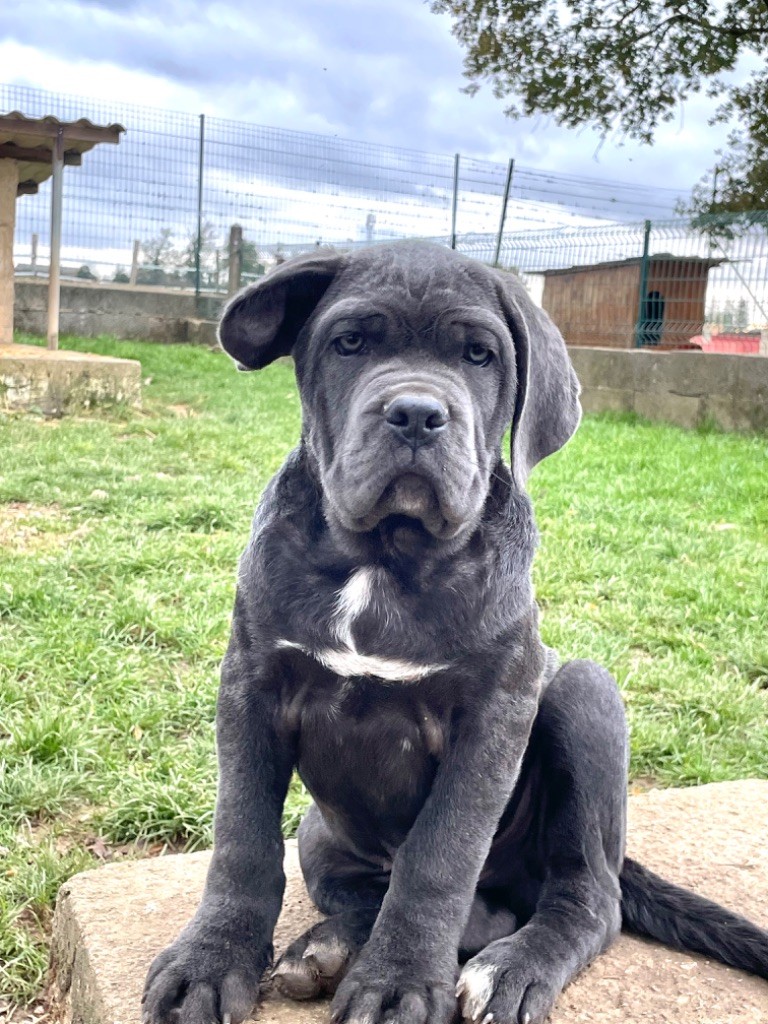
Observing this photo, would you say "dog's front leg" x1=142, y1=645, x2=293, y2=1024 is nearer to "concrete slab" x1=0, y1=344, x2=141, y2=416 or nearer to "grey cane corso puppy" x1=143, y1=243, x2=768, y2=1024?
"grey cane corso puppy" x1=143, y1=243, x2=768, y2=1024

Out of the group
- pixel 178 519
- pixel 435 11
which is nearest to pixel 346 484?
pixel 178 519

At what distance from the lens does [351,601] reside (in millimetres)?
2270

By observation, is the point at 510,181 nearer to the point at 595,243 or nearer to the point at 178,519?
the point at 595,243

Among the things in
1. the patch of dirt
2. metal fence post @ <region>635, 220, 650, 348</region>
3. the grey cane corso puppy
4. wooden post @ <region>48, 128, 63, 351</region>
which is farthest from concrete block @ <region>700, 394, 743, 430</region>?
the grey cane corso puppy

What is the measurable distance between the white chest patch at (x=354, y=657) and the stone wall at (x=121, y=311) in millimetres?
16835

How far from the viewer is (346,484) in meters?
2.23

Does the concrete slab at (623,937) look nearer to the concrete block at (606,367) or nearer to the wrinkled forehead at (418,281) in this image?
the wrinkled forehead at (418,281)

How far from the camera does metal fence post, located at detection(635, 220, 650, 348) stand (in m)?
15.4

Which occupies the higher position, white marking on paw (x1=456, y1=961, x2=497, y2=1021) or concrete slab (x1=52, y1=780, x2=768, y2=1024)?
white marking on paw (x1=456, y1=961, x2=497, y2=1021)

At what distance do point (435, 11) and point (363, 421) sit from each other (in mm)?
25809

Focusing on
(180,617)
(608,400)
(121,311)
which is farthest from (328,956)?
(121,311)

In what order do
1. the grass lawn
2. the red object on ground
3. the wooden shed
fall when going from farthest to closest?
the wooden shed < the red object on ground < the grass lawn

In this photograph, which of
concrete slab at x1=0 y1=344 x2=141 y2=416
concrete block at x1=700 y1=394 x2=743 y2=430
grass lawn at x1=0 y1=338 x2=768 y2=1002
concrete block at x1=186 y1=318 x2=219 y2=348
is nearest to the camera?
grass lawn at x1=0 y1=338 x2=768 y2=1002

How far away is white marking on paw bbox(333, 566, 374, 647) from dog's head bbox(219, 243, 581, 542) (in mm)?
102
